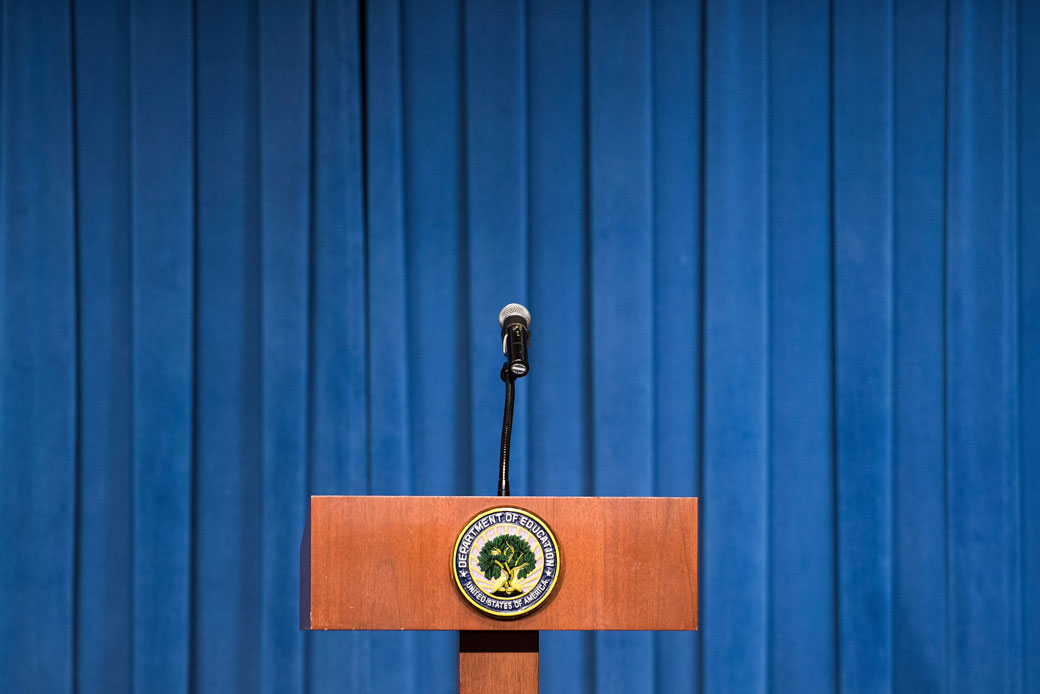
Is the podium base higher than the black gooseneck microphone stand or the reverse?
the reverse

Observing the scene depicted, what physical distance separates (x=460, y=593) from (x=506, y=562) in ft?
0.23

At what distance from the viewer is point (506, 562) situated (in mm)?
1172

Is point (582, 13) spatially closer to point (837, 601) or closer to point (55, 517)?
point (837, 601)

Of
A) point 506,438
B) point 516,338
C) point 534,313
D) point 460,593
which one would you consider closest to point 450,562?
point 460,593

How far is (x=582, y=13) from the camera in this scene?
99.0 inches

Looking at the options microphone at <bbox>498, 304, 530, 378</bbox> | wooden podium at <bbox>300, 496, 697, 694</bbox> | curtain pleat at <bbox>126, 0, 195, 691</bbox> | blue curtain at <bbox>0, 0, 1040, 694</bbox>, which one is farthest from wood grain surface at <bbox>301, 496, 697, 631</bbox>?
curtain pleat at <bbox>126, 0, 195, 691</bbox>

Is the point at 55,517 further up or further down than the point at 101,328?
further down

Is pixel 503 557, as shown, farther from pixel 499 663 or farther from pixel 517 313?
pixel 517 313

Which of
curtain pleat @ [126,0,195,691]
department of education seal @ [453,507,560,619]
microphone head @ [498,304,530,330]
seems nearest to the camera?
department of education seal @ [453,507,560,619]

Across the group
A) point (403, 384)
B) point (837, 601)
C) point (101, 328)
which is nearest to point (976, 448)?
point (837, 601)

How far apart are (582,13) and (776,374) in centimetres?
112

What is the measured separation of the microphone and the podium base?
34 cm

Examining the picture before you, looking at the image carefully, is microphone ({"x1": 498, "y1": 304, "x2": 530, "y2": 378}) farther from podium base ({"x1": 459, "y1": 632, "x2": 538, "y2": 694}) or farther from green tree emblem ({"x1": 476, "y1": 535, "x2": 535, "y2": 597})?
podium base ({"x1": 459, "y1": 632, "x2": 538, "y2": 694})

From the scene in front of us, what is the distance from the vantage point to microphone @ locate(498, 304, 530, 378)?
121 centimetres
